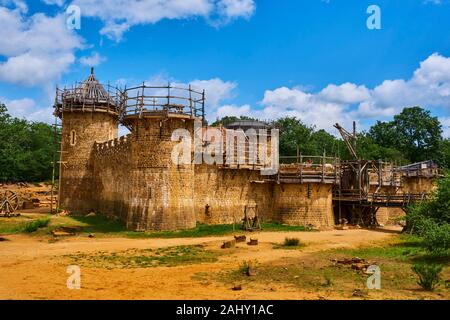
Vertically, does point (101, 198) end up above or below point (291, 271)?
above

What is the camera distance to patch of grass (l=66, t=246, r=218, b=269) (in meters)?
16.3

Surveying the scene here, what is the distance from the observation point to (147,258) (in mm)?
17422

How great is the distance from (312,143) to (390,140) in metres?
20.7

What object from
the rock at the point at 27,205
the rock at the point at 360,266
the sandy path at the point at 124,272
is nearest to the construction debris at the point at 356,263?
the rock at the point at 360,266

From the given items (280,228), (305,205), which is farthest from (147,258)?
(305,205)

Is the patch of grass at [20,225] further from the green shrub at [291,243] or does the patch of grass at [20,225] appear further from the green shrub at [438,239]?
the green shrub at [438,239]

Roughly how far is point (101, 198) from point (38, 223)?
7039 mm

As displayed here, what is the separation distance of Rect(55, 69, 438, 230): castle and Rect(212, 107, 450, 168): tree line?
23.6m

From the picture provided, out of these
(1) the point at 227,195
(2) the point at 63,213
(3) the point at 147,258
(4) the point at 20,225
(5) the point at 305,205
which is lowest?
(3) the point at 147,258

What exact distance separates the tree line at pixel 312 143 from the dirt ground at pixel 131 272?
89.2 feet

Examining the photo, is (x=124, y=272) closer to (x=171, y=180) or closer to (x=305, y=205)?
(x=171, y=180)

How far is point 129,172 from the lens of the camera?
87.3ft
